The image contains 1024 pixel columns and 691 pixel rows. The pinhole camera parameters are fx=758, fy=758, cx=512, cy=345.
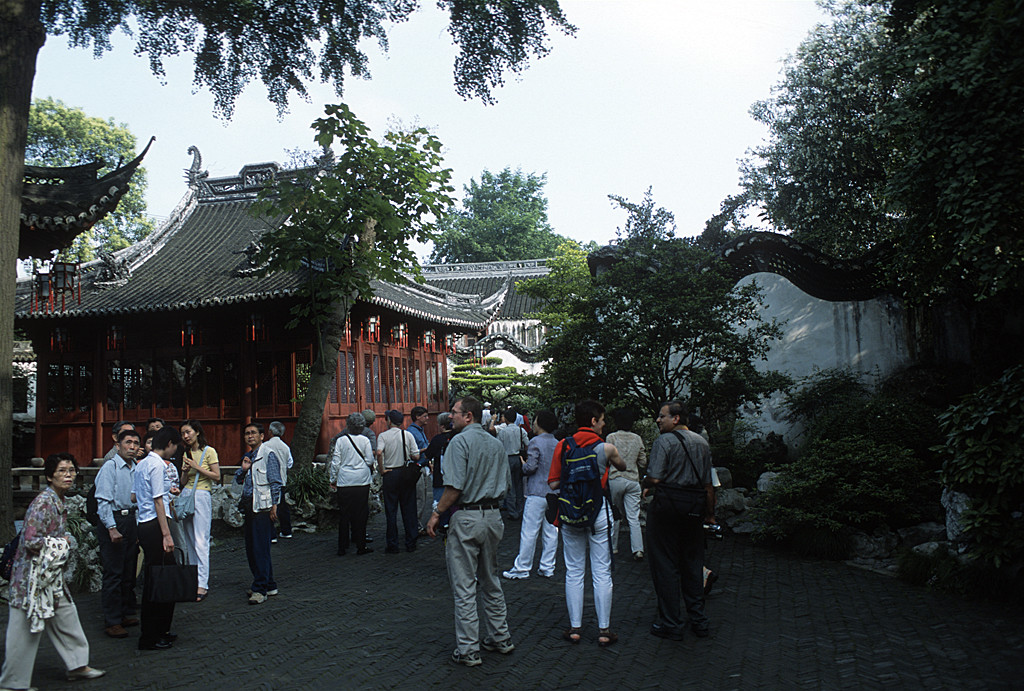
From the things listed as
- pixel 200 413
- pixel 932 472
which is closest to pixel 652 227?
pixel 200 413

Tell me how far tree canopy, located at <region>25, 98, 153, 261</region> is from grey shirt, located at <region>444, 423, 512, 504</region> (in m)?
30.8

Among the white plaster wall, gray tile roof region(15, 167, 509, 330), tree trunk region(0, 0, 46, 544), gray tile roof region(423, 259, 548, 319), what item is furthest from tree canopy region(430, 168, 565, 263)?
tree trunk region(0, 0, 46, 544)

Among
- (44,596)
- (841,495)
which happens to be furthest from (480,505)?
(841,495)

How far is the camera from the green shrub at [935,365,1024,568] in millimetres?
6551

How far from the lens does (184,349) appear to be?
732 inches

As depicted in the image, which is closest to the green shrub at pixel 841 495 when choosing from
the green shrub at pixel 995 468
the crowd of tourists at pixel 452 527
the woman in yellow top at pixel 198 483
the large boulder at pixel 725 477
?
the green shrub at pixel 995 468

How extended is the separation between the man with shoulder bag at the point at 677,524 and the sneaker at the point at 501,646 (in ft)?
3.97

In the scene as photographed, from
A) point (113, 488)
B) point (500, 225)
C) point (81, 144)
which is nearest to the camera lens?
point (113, 488)

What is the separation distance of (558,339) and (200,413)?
10.1 metres

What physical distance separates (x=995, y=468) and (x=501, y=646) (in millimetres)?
4627

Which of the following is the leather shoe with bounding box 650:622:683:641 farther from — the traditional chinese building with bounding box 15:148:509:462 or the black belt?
the traditional chinese building with bounding box 15:148:509:462

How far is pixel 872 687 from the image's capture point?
4867mm

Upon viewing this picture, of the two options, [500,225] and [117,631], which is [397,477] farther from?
[500,225]

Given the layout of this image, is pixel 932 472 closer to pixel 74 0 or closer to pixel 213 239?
pixel 74 0
